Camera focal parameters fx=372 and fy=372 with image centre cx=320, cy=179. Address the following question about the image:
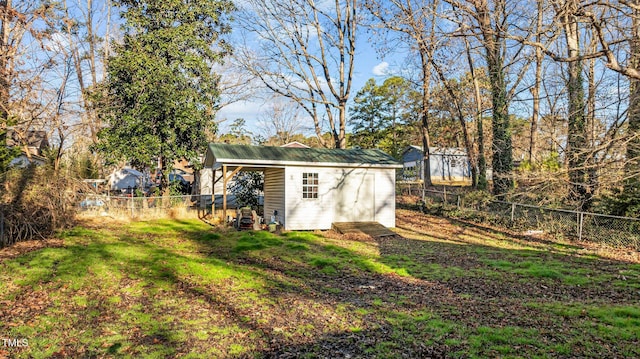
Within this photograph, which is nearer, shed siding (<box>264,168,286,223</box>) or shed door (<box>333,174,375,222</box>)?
shed siding (<box>264,168,286,223</box>)

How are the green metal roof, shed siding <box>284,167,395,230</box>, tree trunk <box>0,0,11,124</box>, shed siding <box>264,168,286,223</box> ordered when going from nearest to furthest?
tree trunk <box>0,0,11,124</box> < the green metal roof < shed siding <box>284,167,395,230</box> < shed siding <box>264,168,286,223</box>

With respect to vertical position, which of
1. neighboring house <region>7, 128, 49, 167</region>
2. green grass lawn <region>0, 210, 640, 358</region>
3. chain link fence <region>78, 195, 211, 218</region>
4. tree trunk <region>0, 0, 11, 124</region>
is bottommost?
green grass lawn <region>0, 210, 640, 358</region>

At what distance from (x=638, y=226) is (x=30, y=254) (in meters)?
16.3

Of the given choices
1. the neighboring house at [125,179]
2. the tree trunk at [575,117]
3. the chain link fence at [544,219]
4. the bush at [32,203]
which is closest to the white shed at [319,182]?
the chain link fence at [544,219]

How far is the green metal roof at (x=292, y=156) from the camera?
13.7m

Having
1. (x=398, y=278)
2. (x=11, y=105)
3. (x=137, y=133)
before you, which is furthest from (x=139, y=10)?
(x=398, y=278)

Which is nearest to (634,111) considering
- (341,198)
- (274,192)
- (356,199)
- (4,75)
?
(356,199)

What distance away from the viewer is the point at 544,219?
13797 millimetres

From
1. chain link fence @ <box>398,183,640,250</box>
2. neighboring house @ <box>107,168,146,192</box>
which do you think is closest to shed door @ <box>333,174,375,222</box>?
chain link fence @ <box>398,183,640,250</box>

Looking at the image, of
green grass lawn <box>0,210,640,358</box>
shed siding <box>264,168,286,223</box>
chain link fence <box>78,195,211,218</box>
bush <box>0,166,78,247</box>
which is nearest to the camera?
green grass lawn <box>0,210,640,358</box>

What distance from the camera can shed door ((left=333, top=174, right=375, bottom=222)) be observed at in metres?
15.1

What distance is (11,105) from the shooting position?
12719 mm

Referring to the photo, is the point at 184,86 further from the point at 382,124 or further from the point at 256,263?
the point at 382,124

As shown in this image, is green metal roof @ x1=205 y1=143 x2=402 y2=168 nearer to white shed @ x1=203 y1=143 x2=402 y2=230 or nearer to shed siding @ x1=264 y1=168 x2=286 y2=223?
white shed @ x1=203 y1=143 x2=402 y2=230
